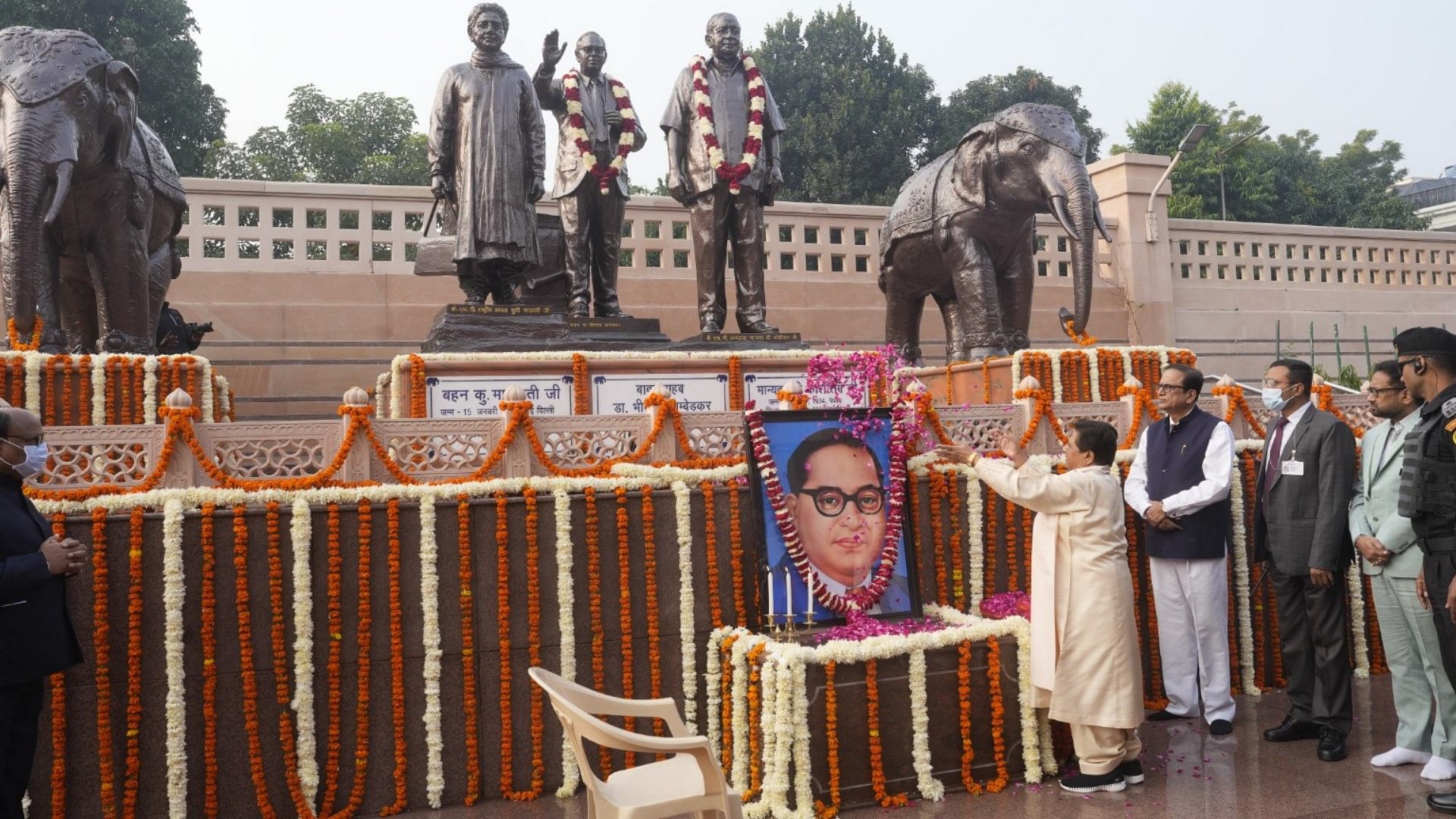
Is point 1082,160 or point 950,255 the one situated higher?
point 1082,160

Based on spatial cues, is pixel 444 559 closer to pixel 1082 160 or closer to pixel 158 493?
pixel 158 493

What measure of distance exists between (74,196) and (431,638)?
379 centimetres

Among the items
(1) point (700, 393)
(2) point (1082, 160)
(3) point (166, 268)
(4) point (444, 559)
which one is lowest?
(4) point (444, 559)

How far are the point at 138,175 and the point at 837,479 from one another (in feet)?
15.8

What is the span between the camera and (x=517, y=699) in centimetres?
496

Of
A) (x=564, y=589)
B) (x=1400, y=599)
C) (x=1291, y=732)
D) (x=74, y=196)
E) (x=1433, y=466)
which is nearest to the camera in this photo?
(x=1433, y=466)

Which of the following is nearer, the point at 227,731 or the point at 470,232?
the point at 227,731

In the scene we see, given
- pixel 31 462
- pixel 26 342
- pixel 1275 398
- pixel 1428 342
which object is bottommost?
pixel 31 462

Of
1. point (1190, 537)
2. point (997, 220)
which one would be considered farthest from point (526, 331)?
point (1190, 537)

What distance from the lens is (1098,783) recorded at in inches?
180

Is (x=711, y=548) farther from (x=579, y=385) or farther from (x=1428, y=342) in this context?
(x=1428, y=342)

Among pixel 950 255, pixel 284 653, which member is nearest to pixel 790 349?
pixel 950 255

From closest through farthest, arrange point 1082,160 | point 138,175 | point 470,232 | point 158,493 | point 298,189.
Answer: point 158,493 < point 138,175 < point 470,232 < point 1082,160 < point 298,189

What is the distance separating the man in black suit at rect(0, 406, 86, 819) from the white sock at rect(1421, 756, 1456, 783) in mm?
5061
